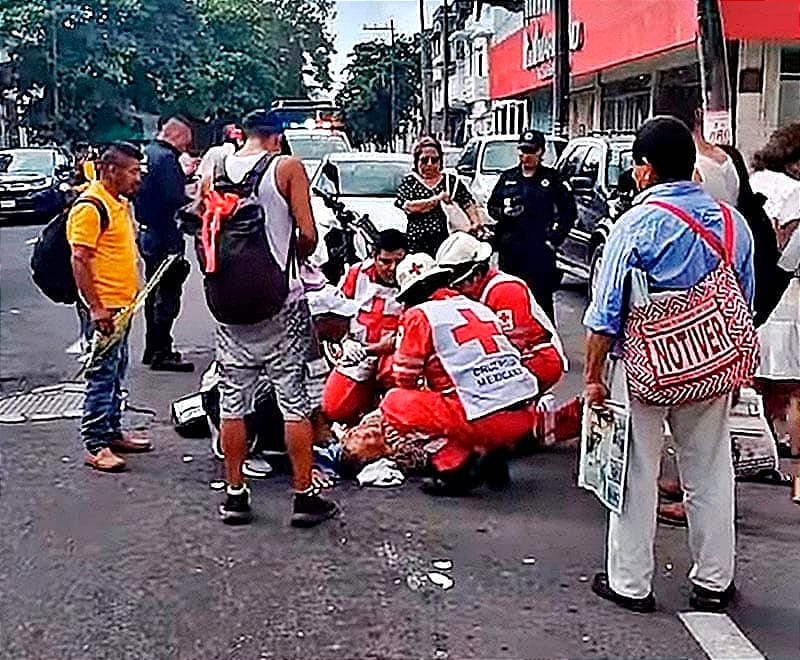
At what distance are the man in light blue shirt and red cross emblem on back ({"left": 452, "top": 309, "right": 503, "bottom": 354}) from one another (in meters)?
1.49

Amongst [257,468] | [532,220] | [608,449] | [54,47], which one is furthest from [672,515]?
[54,47]

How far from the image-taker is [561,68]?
21.2 metres

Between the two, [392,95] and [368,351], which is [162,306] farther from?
[392,95]

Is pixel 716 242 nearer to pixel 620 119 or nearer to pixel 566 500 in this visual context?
pixel 566 500

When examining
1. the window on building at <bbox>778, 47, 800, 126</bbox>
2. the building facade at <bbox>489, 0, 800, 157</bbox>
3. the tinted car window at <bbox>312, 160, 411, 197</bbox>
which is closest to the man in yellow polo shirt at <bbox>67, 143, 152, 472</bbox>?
the building facade at <bbox>489, 0, 800, 157</bbox>

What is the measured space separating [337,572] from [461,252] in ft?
6.83

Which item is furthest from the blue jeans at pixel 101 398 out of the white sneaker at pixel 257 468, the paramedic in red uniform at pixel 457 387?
the paramedic in red uniform at pixel 457 387

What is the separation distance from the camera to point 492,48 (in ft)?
149

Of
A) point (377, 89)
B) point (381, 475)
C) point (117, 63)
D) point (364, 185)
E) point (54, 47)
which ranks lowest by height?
point (381, 475)

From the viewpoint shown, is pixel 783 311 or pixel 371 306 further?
pixel 783 311

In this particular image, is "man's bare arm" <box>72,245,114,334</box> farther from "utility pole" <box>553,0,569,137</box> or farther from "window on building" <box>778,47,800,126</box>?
"utility pole" <box>553,0,569,137</box>

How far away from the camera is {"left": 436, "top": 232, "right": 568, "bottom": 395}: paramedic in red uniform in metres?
6.68

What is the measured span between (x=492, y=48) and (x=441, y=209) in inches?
1501

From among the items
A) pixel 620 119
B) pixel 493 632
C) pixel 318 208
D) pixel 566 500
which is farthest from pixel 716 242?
pixel 620 119
